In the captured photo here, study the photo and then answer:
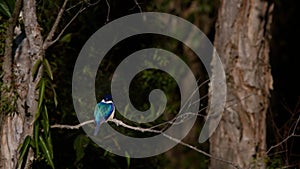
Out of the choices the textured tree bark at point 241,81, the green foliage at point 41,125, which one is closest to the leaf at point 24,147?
the green foliage at point 41,125

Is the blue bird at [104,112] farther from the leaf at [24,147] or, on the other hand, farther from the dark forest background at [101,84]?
the dark forest background at [101,84]

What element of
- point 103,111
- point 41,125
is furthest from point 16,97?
point 103,111

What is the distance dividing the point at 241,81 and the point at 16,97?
1956 mm

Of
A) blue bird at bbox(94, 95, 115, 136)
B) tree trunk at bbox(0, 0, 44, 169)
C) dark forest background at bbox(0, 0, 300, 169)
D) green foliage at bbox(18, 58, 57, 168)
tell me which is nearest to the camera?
green foliage at bbox(18, 58, 57, 168)

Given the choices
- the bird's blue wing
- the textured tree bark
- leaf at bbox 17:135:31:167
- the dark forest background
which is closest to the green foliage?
leaf at bbox 17:135:31:167

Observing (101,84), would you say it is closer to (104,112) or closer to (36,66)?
(104,112)

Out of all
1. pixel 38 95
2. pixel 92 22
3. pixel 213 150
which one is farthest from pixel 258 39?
pixel 38 95

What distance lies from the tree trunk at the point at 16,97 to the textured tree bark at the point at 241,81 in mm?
1776

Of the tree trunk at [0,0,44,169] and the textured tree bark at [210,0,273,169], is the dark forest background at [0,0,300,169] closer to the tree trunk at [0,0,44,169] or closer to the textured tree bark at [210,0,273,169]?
the textured tree bark at [210,0,273,169]

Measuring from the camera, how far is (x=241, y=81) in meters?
5.76

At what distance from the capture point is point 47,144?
451 centimetres

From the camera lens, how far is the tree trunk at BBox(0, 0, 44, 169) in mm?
4543

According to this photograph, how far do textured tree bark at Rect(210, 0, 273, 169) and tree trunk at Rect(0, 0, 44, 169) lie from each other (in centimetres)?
178

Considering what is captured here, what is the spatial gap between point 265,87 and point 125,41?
4.58 ft
